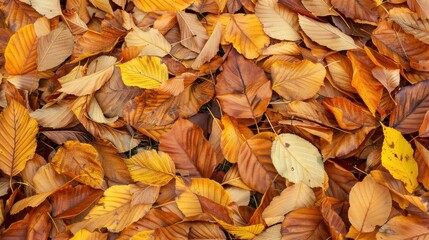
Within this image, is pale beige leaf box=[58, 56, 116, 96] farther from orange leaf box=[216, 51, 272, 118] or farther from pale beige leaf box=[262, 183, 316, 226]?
pale beige leaf box=[262, 183, 316, 226]

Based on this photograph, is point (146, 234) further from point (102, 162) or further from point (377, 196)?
point (377, 196)

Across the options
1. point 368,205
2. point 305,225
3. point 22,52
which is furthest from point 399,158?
point 22,52

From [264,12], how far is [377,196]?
516mm

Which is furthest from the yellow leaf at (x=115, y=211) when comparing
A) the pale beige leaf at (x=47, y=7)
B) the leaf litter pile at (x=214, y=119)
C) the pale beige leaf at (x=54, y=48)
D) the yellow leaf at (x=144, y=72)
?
the pale beige leaf at (x=47, y=7)

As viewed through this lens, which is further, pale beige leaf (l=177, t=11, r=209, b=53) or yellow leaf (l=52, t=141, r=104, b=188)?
pale beige leaf (l=177, t=11, r=209, b=53)

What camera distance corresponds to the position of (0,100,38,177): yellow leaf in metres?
1.13

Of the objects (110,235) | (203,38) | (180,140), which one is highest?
(203,38)

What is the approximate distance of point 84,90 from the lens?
3.86ft

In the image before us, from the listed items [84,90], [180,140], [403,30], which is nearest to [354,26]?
[403,30]

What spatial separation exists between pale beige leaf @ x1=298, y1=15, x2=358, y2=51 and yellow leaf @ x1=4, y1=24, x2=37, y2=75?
0.65m

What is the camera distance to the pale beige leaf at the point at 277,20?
1.25 meters

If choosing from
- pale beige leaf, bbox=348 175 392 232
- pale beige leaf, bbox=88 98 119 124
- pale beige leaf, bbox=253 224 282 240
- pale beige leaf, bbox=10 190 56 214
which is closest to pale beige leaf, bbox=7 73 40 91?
pale beige leaf, bbox=88 98 119 124

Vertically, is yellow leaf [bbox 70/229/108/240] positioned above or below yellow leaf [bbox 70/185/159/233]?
below

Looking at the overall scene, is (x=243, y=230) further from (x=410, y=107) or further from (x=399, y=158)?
(x=410, y=107)
